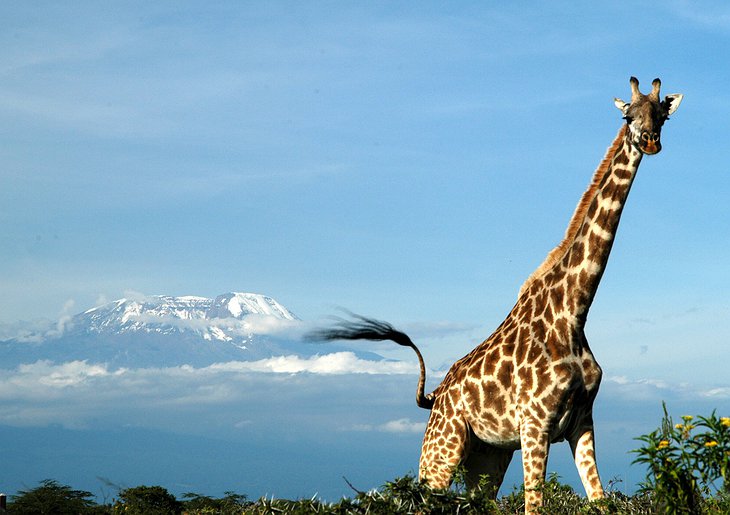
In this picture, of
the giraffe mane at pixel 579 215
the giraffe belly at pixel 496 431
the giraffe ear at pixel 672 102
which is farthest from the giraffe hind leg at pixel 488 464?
the giraffe ear at pixel 672 102

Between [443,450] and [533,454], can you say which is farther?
[443,450]

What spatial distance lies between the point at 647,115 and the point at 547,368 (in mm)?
3347

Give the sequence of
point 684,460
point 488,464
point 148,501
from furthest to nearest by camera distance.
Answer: point 148,501 < point 488,464 < point 684,460

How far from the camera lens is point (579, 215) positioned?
12.6 metres

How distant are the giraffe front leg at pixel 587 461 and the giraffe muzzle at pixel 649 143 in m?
3.55

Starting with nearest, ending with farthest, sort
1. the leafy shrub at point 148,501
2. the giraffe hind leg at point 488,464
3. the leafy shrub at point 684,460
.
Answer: the leafy shrub at point 684,460, the giraffe hind leg at point 488,464, the leafy shrub at point 148,501

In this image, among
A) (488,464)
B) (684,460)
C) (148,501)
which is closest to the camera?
(684,460)

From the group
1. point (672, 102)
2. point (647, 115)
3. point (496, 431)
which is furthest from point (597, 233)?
point (496, 431)

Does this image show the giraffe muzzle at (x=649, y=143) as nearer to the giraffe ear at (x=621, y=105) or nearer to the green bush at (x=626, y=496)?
the giraffe ear at (x=621, y=105)

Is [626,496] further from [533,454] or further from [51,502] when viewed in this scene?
[51,502]

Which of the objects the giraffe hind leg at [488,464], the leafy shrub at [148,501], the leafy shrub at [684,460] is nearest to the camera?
the leafy shrub at [684,460]

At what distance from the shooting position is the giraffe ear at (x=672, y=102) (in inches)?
468

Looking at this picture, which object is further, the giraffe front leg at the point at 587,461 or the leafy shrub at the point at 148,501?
the leafy shrub at the point at 148,501

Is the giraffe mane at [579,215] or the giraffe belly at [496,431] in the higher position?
the giraffe mane at [579,215]
